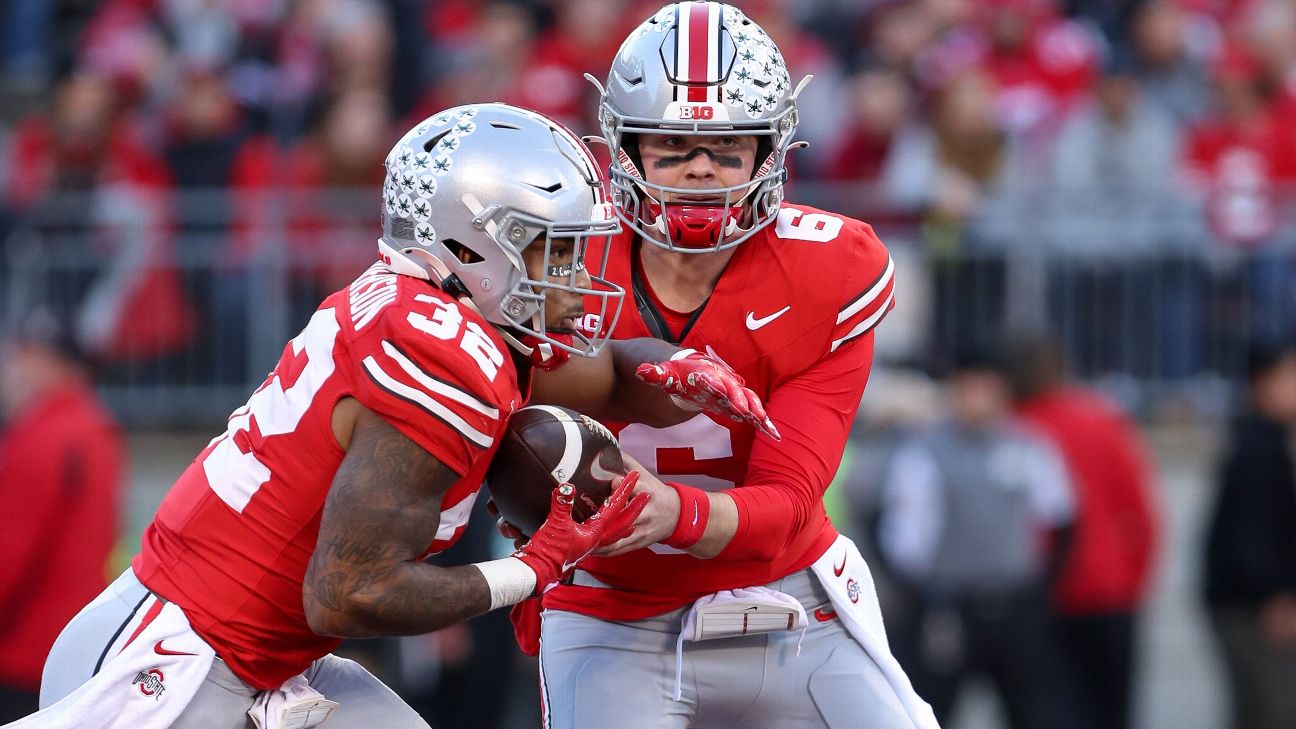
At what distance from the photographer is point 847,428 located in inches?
163

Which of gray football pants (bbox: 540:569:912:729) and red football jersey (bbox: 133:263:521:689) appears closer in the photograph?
red football jersey (bbox: 133:263:521:689)

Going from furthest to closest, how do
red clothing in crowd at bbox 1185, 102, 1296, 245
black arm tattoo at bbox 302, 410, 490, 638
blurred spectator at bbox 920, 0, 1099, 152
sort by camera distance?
blurred spectator at bbox 920, 0, 1099, 152 → red clothing in crowd at bbox 1185, 102, 1296, 245 → black arm tattoo at bbox 302, 410, 490, 638

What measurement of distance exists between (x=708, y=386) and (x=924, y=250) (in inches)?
201

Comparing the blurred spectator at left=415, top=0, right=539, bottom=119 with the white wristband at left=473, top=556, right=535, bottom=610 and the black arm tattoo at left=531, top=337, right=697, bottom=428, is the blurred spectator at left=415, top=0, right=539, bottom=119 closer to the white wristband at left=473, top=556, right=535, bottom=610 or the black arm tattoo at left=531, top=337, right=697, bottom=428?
the black arm tattoo at left=531, top=337, right=697, bottom=428

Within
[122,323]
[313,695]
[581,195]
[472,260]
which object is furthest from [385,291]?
[122,323]

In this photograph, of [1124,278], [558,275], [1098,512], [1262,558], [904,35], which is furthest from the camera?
[904,35]

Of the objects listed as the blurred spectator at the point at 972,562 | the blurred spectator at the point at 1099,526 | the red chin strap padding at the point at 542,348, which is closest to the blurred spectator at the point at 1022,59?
the blurred spectator at the point at 1099,526

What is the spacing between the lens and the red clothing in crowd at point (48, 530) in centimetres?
664

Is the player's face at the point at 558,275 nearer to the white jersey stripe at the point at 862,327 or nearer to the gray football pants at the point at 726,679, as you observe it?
the white jersey stripe at the point at 862,327

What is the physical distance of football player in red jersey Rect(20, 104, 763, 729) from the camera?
328 centimetres

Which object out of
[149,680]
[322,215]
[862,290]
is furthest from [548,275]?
[322,215]

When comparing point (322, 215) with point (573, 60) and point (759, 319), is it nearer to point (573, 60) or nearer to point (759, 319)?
point (573, 60)

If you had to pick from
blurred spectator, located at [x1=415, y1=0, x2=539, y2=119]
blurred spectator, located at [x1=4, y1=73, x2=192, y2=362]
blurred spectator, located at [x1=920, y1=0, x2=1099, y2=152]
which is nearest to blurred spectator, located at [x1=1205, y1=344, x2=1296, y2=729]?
blurred spectator, located at [x1=920, y1=0, x2=1099, y2=152]

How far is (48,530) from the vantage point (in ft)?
22.0
